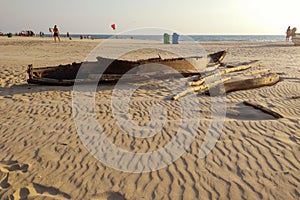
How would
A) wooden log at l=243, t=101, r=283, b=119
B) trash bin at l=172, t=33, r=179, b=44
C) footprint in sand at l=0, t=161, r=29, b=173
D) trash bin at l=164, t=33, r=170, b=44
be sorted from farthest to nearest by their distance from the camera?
trash bin at l=164, t=33, r=170, b=44
trash bin at l=172, t=33, r=179, b=44
wooden log at l=243, t=101, r=283, b=119
footprint in sand at l=0, t=161, r=29, b=173

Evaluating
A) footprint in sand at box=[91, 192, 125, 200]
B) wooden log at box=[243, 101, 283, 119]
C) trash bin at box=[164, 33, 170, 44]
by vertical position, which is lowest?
footprint in sand at box=[91, 192, 125, 200]

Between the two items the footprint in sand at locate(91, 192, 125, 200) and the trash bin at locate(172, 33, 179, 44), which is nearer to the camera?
the footprint in sand at locate(91, 192, 125, 200)

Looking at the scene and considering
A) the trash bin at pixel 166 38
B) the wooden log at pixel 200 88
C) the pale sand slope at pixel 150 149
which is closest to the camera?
the pale sand slope at pixel 150 149

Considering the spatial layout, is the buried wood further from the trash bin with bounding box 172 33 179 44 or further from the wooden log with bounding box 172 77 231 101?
the trash bin with bounding box 172 33 179 44

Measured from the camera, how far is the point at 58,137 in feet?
15.7

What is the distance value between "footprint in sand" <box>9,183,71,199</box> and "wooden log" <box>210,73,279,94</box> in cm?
604

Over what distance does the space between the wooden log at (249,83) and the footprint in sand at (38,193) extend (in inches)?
238

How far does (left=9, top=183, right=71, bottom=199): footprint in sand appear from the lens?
3195mm

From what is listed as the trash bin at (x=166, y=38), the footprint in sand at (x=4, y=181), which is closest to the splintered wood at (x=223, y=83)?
the footprint in sand at (x=4, y=181)

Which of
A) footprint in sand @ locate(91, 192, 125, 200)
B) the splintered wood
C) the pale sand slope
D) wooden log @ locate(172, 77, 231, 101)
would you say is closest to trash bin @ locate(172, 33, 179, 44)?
the splintered wood

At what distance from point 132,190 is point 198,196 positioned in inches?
36.5

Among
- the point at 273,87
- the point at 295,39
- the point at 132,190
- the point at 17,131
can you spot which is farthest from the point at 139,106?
the point at 295,39

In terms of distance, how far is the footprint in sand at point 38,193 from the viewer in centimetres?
320

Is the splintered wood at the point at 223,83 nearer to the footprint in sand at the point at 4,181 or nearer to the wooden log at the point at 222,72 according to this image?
the wooden log at the point at 222,72
